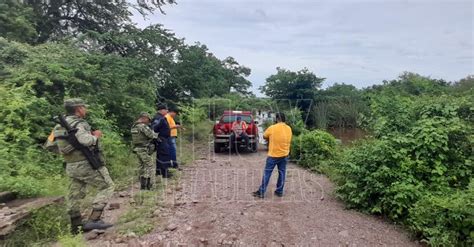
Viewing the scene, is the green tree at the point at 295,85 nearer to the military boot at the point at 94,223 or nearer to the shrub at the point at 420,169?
the shrub at the point at 420,169

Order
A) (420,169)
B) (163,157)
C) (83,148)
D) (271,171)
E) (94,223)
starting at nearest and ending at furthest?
(83,148), (94,223), (420,169), (271,171), (163,157)

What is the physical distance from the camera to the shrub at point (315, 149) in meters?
11.9

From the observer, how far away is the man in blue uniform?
8.70 m

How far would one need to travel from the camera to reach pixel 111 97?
12438 millimetres

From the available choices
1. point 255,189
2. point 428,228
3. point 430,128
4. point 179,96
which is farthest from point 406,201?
point 179,96

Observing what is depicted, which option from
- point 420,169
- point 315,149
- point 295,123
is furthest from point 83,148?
point 295,123

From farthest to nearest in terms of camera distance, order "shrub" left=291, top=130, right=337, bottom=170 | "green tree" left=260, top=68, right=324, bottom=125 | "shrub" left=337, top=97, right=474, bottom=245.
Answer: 1. "green tree" left=260, top=68, right=324, bottom=125
2. "shrub" left=291, top=130, right=337, bottom=170
3. "shrub" left=337, top=97, right=474, bottom=245

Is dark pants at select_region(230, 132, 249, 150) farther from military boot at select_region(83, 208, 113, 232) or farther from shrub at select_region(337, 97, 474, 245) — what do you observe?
military boot at select_region(83, 208, 113, 232)

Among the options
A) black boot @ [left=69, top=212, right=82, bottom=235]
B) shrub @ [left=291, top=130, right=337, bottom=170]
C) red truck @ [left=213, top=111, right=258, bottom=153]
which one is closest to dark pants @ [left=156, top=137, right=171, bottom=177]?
black boot @ [left=69, top=212, right=82, bottom=235]

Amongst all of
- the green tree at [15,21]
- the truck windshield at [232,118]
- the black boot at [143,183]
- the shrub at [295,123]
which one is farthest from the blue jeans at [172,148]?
the green tree at [15,21]

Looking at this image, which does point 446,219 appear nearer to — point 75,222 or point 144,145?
point 75,222

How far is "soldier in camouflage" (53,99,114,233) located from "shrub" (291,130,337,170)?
7.47 meters

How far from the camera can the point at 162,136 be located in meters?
8.73

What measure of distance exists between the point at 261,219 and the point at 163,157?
142 inches
